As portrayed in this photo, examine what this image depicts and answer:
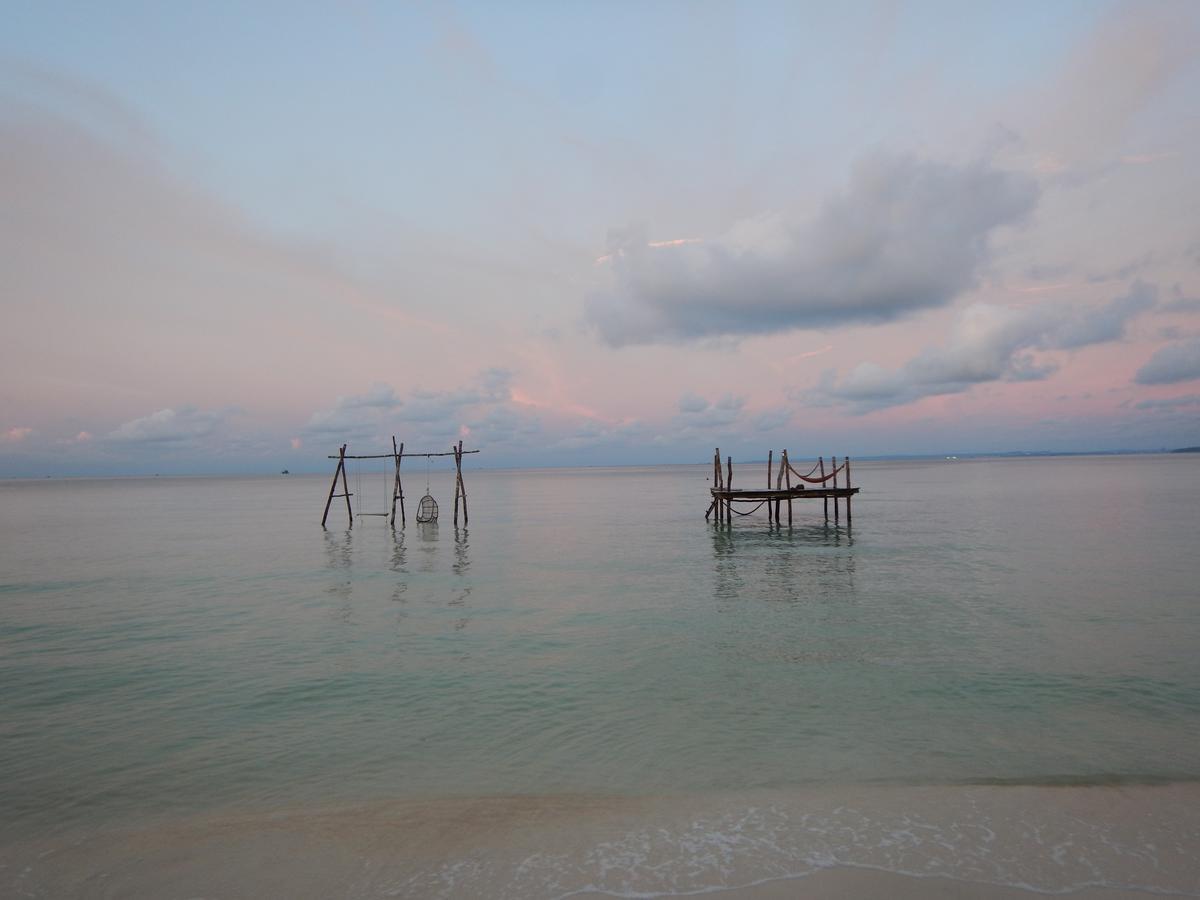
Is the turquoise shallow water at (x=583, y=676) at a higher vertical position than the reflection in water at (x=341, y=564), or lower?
lower

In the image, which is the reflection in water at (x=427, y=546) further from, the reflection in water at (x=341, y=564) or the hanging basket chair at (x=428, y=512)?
the reflection in water at (x=341, y=564)

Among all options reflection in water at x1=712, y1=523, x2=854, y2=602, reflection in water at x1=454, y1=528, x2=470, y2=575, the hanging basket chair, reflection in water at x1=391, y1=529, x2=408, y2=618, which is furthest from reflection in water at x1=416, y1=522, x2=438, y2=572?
reflection in water at x1=712, y1=523, x2=854, y2=602

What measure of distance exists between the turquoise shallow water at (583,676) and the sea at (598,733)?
0.07 metres

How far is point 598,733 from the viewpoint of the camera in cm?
931

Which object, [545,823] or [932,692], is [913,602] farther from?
[545,823]

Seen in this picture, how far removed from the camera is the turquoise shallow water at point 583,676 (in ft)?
26.5

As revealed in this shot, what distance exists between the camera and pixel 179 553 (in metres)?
29.8

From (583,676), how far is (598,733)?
2.60 metres

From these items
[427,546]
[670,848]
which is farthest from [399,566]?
[670,848]

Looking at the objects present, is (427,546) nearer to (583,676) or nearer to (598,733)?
(583,676)

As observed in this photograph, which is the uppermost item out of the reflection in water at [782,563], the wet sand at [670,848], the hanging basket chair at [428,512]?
the hanging basket chair at [428,512]

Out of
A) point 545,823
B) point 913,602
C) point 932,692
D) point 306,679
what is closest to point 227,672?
point 306,679

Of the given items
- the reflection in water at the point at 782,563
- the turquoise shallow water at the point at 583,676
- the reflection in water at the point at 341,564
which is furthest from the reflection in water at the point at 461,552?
the reflection in water at the point at 782,563

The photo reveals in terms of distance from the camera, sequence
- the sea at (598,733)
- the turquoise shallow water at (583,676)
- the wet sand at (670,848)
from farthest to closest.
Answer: the turquoise shallow water at (583,676)
the sea at (598,733)
the wet sand at (670,848)
